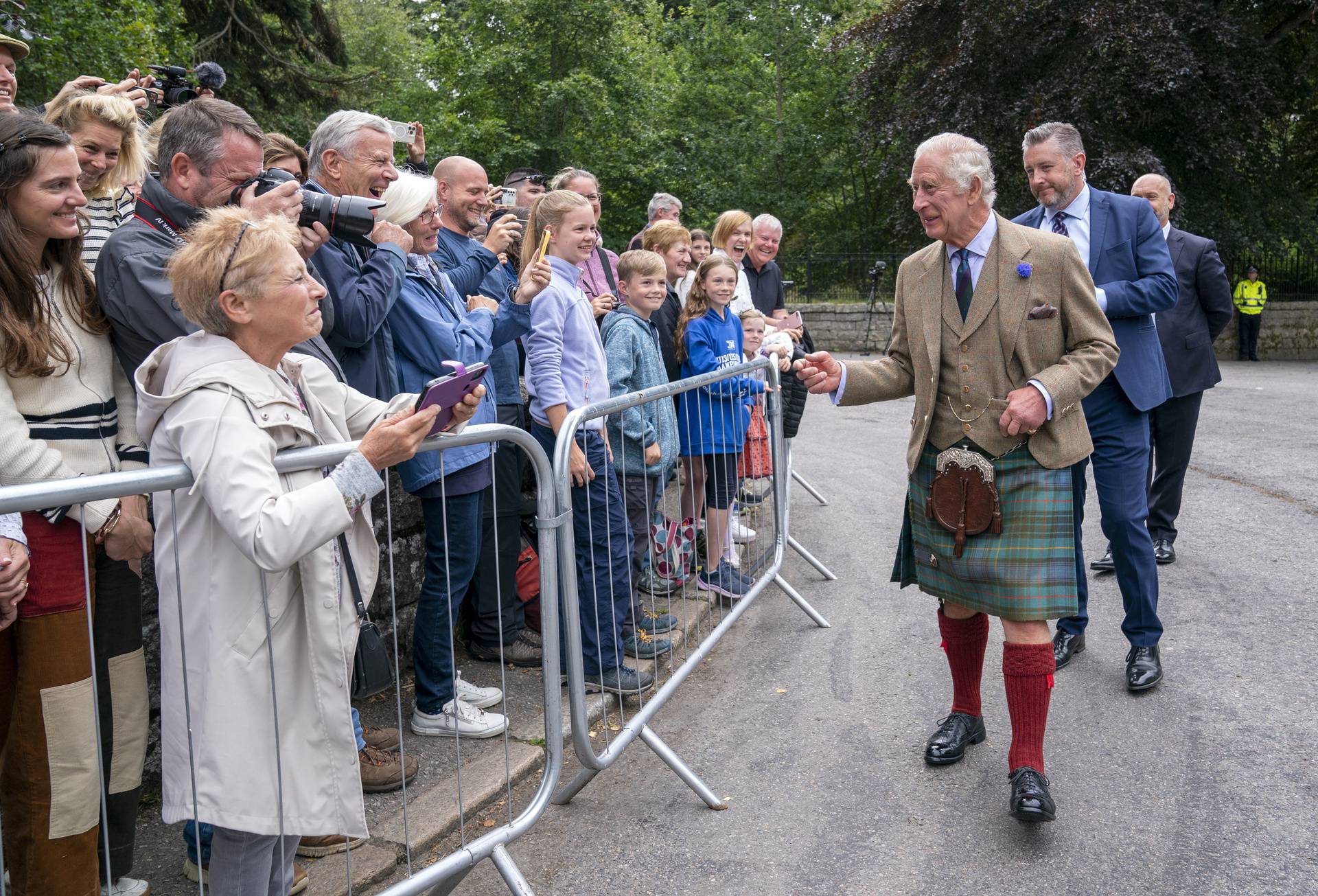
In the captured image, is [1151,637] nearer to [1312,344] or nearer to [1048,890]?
[1048,890]

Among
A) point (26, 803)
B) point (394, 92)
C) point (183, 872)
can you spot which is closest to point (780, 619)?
point (183, 872)

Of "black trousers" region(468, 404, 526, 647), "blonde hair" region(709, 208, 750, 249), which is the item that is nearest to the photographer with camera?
"black trousers" region(468, 404, 526, 647)

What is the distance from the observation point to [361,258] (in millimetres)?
3830

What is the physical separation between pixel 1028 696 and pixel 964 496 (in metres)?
0.69

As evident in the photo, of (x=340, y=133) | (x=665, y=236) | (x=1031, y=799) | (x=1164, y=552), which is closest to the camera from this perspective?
(x=1031, y=799)

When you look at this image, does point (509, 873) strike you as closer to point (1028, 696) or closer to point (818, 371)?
point (1028, 696)

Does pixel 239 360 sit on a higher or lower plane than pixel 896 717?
higher

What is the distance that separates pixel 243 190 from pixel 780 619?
367cm

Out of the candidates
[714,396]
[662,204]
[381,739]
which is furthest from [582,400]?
[662,204]

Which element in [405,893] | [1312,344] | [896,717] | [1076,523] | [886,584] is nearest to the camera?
[405,893]

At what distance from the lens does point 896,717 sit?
14.3ft

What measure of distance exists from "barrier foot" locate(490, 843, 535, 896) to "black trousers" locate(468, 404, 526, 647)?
1839mm

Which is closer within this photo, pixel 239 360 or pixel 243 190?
pixel 239 360

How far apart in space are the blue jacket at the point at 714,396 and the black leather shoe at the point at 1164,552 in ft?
8.92
